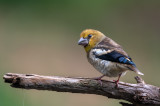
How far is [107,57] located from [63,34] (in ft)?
14.7

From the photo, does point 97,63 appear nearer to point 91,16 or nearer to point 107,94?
point 107,94

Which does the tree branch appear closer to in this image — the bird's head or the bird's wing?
the bird's wing

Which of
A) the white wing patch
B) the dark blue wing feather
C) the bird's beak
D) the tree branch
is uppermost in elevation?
the bird's beak

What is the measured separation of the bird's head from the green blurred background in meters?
2.11

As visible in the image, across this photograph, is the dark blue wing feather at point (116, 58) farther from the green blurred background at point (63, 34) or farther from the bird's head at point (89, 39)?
the green blurred background at point (63, 34)

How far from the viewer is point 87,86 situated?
3.56 m

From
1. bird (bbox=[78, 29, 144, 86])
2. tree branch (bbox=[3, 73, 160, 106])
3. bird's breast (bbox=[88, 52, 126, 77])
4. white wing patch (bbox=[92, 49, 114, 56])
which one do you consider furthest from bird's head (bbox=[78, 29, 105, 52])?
tree branch (bbox=[3, 73, 160, 106])

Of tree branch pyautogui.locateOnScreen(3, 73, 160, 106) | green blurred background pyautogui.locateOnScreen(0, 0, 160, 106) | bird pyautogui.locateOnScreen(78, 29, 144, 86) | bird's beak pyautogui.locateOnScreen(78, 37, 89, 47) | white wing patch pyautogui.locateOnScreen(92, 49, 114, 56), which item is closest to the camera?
tree branch pyautogui.locateOnScreen(3, 73, 160, 106)

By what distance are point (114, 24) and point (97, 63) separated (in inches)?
184

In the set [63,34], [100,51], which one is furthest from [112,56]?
[63,34]

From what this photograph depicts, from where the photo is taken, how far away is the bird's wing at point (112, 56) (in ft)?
11.5

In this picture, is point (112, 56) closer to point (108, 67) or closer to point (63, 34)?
point (108, 67)

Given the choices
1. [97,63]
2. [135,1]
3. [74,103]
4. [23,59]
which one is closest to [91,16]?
[135,1]

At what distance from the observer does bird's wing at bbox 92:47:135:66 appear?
351cm
